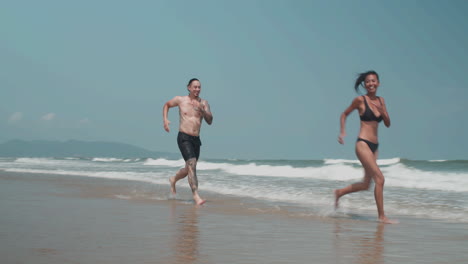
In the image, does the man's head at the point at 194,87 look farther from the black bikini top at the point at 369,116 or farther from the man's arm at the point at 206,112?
the black bikini top at the point at 369,116

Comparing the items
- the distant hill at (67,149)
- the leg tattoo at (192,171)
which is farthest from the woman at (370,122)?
the distant hill at (67,149)

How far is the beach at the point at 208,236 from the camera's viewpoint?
325 cm

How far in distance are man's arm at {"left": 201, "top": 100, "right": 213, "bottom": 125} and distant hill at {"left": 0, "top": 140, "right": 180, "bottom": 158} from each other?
366ft

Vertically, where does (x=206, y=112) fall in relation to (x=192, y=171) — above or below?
above

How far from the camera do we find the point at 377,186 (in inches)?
229

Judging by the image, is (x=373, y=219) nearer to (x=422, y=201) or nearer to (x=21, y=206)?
(x=422, y=201)

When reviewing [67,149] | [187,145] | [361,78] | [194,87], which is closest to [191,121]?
[187,145]

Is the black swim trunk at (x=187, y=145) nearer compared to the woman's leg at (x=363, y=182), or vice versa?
the woman's leg at (x=363, y=182)

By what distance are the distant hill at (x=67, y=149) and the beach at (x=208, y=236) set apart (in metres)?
114

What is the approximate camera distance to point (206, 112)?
7.86 m

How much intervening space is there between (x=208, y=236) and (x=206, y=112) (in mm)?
3922

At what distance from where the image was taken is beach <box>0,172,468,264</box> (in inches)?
128

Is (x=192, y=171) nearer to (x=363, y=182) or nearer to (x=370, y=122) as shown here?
(x=363, y=182)

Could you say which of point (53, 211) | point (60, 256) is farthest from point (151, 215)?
point (60, 256)
